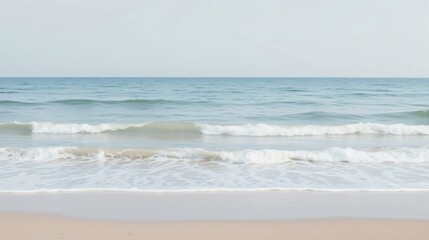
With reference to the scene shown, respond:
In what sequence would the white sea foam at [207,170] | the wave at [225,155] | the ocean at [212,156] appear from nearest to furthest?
the white sea foam at [207,170] < the ocean at [212,156] < the wave at [225,155]

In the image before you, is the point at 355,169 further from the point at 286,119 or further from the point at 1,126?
the point at 1,126

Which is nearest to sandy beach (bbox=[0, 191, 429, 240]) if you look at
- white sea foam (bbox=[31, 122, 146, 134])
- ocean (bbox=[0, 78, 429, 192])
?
ocean (bbox=[0, 78, 429, 192])

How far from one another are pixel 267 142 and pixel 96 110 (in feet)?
39.1

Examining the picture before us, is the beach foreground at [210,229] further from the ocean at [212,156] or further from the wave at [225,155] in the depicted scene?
the wave at [225,155]

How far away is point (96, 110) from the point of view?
2231cm

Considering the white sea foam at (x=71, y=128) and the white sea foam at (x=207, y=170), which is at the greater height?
the white sea foam at (x=207, y=170)

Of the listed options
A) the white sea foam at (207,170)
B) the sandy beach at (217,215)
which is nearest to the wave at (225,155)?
the white sea foam at (207,170)

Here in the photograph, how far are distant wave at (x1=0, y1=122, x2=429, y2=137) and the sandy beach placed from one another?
25.2ft

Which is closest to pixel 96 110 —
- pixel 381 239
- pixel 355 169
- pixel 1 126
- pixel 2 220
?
pixel 1 126

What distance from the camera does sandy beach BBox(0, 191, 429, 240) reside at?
4938mm

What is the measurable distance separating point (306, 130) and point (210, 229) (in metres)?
10.2

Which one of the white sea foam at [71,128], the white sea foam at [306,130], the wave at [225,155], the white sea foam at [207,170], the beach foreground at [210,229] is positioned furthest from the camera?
the white sea foam at [71,128]

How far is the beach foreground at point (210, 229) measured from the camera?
484cm

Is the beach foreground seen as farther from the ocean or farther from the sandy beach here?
the ocean
